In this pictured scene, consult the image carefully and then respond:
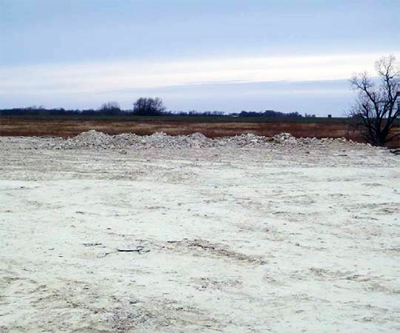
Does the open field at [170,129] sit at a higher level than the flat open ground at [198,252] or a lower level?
higher

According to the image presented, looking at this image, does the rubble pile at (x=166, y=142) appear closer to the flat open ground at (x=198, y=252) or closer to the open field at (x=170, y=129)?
the flat open ground at (x=198, y=252)

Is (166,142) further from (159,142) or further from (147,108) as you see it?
(147,108)

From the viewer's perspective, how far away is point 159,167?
18.1 meters

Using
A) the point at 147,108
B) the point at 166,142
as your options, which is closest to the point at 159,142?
the point at 166,142

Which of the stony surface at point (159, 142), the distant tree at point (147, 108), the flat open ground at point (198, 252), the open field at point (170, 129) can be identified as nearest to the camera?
the flat open ground at point (198, 252)

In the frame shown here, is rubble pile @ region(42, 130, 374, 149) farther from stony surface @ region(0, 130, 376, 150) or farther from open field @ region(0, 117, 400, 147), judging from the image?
open field @ region(0, 117, 400, 147)

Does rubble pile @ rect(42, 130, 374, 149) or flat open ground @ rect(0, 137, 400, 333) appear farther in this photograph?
rubble pile @ rect(42, 130, 374, 149)

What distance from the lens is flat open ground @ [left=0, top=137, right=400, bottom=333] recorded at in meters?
5.75

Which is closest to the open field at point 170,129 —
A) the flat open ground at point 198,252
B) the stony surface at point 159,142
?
the stony surface at point 159,142

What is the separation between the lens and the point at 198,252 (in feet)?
26.6

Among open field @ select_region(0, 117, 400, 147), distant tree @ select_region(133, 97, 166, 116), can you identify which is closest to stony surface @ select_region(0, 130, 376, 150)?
open field @ select_region(0, 117, 400, 147)

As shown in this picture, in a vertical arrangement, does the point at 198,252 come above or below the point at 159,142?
below

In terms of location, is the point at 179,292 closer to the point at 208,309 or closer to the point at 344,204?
the point at 208,309

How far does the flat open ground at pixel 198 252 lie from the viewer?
18.9 feet
